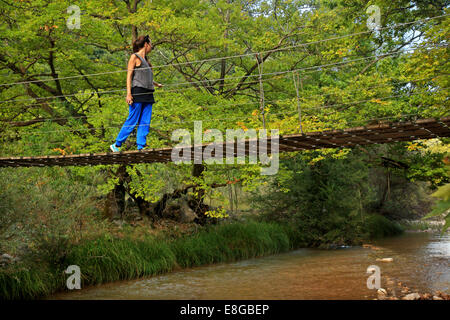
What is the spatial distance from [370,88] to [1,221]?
23.6 feet

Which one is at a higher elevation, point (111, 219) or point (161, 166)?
point (161, 166)

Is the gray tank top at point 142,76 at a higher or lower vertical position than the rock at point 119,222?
higher

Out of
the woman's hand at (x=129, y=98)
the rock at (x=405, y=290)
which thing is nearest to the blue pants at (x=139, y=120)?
the woman's hand at (x=129, y=98)

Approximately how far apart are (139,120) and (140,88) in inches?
14.3

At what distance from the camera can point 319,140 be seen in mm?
4906

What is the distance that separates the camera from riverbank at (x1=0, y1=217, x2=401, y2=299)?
20.5 feet

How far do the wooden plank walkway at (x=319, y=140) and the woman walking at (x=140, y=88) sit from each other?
299mm

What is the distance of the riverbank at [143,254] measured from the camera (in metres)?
6.25

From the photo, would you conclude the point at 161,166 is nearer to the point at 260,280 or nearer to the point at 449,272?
the point at 260,280

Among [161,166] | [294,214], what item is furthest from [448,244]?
[161,166]

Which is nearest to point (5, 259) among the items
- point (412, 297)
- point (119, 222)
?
point (119, 222)

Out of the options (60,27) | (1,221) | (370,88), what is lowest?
(1,221)

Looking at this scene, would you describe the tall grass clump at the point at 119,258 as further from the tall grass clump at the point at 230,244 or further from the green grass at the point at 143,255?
the tall grass clump at the point at 230,244

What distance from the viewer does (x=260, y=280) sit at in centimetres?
746
